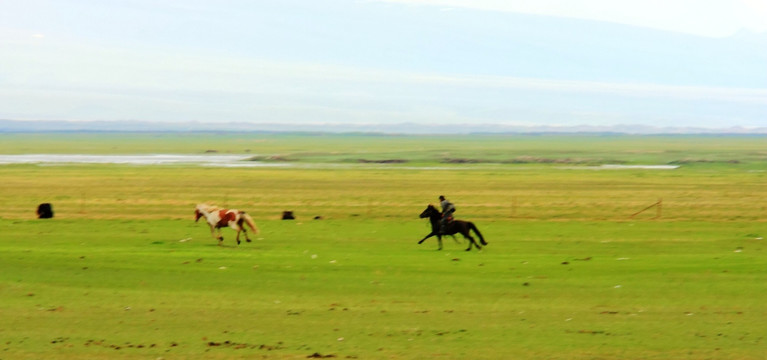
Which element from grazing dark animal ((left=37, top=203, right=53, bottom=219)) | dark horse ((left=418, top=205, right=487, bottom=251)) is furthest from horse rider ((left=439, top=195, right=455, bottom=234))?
grazing dark animal ((left=37, top=203, right=53, bottom=219))

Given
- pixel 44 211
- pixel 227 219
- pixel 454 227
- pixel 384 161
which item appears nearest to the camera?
pixel 454 227

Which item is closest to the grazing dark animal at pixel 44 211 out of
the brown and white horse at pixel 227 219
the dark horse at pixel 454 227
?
the brown and white horse at pixel 227 219

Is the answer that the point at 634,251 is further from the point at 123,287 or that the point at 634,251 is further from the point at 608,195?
the point at 608,195

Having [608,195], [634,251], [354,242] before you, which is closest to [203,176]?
[608,195]

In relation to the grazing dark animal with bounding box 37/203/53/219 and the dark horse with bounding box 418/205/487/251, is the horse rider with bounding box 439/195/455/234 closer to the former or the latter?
the dark horse with bounding box 418/205/487/251

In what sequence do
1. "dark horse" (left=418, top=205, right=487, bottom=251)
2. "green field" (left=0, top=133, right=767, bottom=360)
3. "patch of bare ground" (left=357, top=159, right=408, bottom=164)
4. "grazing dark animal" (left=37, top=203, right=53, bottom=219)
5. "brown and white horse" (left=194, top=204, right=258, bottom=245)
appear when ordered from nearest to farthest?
1. "green field" (left=0, top=133, right=767, bottom=360)
2. "dark horse" (left=418, top=205, right=487, bottom=251)
3. "brown and white horse" (left=194, top=204, right=258, bottom=245)
4. "grazing dark animal" (left=37, top=203, right=53, bottom=219)
5. "patch of bare ground" (left=357, top=159, right=408, bottom=164)

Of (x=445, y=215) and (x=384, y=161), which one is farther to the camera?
(x=384, y=161)

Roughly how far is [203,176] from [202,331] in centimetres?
6378

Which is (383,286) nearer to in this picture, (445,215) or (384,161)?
(445,215)

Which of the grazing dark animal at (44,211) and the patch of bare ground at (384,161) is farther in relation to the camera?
the patch of bare ground at (384,161)

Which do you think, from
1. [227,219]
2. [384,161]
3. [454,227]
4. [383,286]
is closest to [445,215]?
[454,227]

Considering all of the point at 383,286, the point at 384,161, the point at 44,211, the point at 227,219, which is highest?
the point at 227,219

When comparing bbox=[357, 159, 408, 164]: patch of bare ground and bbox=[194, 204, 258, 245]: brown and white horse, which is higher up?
bbox=[194, 204, 258, 245]: brown and white horse

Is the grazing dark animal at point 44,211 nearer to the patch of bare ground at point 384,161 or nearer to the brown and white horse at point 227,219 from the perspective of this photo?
the brown and white horse at point 227,219
